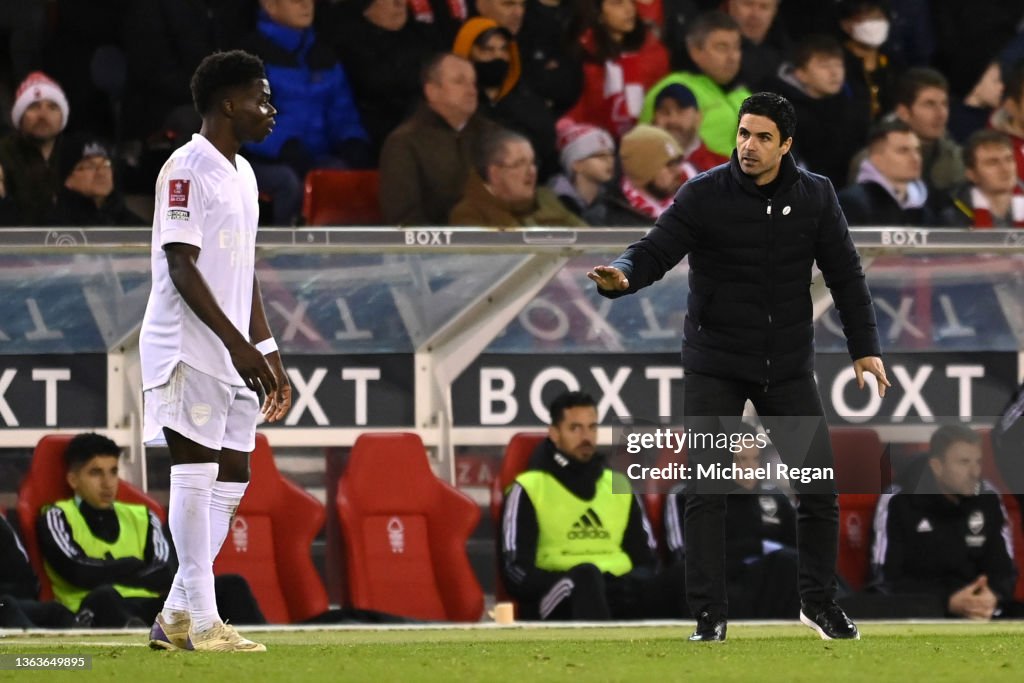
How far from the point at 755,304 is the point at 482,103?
4.36 metres

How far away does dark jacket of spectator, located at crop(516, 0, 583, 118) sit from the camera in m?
10.6

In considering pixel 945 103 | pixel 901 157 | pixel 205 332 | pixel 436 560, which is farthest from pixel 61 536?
pixel 945 103

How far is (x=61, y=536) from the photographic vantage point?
8250 millimetres

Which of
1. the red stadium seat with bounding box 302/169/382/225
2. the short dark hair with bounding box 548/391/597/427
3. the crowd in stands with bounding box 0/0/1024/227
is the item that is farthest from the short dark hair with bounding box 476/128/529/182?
the short dark hair with bounding box 548/391/597/427

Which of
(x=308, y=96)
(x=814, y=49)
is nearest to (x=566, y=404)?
(x=308, y=96)

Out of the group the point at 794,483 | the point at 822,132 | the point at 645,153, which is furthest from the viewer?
the point at 822,132

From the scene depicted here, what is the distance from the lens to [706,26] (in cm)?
1087

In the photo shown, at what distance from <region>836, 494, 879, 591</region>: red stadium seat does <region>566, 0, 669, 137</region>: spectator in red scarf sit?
243 cm

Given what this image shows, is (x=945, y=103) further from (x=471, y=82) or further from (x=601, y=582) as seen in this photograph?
(x=601, y=582)

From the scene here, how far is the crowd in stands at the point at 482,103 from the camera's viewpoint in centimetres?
952

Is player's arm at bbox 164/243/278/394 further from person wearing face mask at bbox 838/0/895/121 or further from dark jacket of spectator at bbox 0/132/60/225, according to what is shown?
person wearing face mask at bbox 838/0/895/121

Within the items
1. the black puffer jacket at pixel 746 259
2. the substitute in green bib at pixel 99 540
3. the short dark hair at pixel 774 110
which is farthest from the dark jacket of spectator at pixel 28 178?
the short dark hair at pixel 774 110

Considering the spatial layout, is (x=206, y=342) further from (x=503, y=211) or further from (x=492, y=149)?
(x=492, y=149)

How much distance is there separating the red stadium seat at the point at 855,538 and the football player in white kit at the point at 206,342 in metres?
4.16
